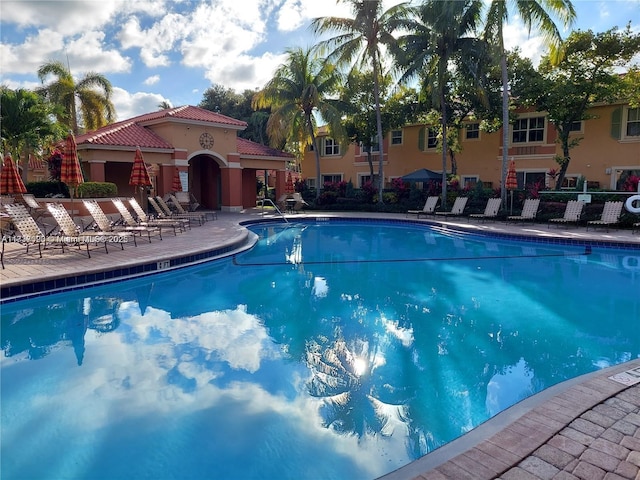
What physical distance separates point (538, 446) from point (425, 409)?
136cm

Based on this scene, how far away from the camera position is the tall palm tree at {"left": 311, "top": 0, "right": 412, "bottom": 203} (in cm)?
2077

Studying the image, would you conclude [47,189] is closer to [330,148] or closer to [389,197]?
[389,197]

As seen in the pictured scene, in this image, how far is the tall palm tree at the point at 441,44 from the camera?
1889cm

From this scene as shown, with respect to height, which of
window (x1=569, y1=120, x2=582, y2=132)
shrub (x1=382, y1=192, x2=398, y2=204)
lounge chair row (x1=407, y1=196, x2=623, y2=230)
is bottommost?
lounge chair row (x1=407, y1=196, x2=623, y2=230)

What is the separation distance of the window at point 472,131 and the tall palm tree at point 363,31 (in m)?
6.95

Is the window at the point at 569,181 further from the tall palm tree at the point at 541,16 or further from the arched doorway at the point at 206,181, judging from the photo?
the arched doorway at the point at 206,181

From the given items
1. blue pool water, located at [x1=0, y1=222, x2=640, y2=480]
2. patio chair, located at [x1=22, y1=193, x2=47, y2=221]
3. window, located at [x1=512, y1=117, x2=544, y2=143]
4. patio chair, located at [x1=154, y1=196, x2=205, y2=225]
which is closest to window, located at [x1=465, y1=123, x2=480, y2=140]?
window, located at [x1=512, y1=117, x2=544, y2=143]

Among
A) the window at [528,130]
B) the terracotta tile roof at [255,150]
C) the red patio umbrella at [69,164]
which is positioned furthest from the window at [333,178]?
the red patio umbrella at [69,164]

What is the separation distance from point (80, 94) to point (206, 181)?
8451mm

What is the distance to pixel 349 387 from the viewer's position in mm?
4602

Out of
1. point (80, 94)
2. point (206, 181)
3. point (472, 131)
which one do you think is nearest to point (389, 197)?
point (472, 131)

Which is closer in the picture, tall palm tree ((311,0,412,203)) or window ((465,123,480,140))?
tall palm tree ((311,0,412,203))

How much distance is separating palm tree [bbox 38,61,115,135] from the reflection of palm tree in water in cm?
2460

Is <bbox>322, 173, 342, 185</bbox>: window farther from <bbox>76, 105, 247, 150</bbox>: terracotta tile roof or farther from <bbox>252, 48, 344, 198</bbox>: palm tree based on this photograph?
<bbox>76, 105, 247, 150</bbox>: terracotta tile roof
